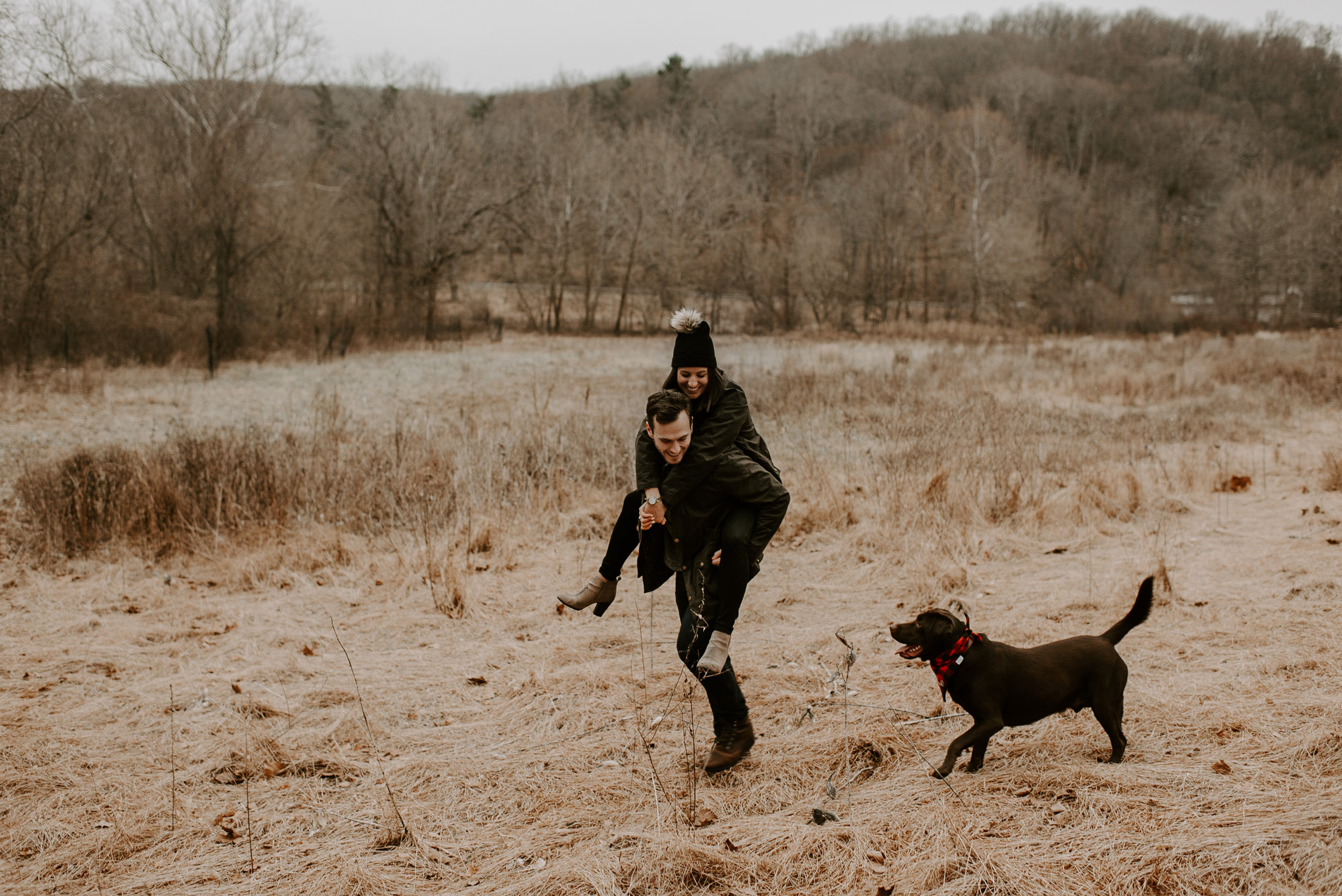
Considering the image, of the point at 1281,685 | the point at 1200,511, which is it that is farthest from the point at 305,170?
the point at 1281,685

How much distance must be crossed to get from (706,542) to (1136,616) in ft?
6.36

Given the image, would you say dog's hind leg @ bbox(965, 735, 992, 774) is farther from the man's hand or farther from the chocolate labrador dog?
the man's hand

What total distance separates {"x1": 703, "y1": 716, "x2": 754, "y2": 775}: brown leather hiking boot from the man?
0.12 m

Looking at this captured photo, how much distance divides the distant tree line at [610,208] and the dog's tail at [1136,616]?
17.6 m

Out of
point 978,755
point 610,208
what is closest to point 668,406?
point 978,755

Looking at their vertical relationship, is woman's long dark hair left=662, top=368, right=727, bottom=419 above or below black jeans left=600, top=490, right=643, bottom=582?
above

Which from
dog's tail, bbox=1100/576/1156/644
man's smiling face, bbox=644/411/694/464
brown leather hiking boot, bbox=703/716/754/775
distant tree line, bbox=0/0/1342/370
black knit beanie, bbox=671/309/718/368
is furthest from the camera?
distant tree line, bbox=0/0/1342/370

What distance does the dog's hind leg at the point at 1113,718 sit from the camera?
11.3 ft

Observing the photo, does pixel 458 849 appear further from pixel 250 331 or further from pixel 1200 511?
pixel 250 331

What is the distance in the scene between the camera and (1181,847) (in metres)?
2.88

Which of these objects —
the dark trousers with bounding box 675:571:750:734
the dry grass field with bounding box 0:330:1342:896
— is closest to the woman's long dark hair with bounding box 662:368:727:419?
the dark trousers with bounding box 675:571:750:734

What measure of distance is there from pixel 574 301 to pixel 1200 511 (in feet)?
112

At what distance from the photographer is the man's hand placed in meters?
3.30

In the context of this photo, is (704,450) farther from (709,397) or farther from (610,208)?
(610,208)
